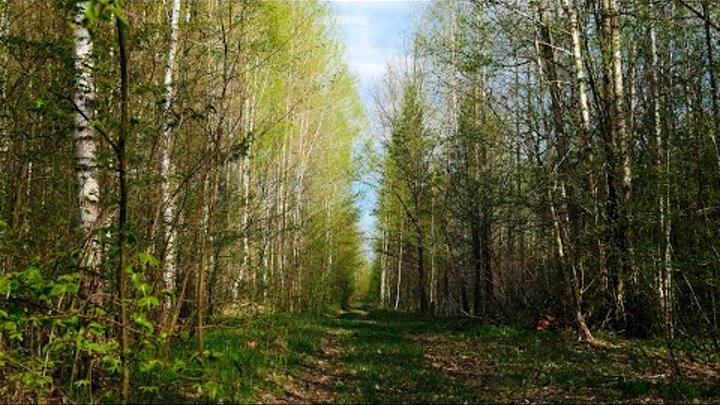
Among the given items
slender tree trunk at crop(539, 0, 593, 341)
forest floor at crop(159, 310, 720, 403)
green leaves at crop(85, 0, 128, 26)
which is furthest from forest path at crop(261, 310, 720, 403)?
green leaves at crop(85, 0, 128, 26)

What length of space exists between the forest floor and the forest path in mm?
15

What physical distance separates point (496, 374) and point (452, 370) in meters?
0.77

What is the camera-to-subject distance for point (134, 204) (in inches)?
269

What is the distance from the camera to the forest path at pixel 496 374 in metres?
6.92

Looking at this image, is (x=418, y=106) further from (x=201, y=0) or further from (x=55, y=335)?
(x=55, y=335)

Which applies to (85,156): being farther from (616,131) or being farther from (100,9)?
(616,131)

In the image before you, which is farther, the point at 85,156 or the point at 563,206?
the point at 563,206

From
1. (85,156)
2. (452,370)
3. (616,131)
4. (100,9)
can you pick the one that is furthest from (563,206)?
(100,9)

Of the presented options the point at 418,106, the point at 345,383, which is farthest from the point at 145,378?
the point at 418,106

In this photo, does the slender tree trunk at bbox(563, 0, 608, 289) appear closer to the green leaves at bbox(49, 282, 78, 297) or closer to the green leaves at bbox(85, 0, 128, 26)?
the green leaves at bbox(49, 282, 78, 297)

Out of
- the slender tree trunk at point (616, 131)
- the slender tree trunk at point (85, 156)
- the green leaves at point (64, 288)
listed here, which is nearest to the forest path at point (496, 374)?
the slender tree trunk at point (616, 131)

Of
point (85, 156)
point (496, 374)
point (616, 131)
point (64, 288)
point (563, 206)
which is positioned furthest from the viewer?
point (563, 206)

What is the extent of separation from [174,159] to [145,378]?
9.87ft

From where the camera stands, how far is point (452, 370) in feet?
30.2
